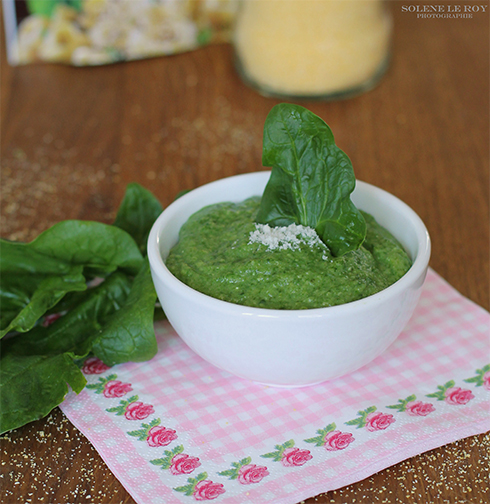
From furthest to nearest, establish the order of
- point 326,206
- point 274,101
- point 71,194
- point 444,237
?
1. point 274,101
2. point 71,194
3. point 444,237
4. point 326,206

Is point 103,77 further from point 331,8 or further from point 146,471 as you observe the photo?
point 146,471

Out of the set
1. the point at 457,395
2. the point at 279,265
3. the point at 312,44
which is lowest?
the point at 457,395

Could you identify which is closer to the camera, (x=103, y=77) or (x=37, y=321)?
(x=37, y=321)

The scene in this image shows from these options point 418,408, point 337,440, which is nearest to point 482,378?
point 418,408

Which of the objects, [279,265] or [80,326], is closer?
[279,265]

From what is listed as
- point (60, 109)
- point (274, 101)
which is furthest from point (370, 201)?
point (60, 109)

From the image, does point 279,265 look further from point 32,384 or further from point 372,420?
point 32,384

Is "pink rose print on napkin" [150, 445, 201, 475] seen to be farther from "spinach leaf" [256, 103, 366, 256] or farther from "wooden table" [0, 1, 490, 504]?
"spinach leaf" [256, 103, 366, 256]
